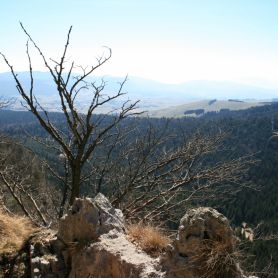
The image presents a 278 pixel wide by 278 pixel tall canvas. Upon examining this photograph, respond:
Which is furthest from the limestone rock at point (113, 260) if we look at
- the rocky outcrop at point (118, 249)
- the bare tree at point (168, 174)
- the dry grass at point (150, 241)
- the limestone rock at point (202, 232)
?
the bare tree at point (168, 174)

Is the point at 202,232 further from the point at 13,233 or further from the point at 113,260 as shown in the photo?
the point at 13,233

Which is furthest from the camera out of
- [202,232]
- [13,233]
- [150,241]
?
[13,233]

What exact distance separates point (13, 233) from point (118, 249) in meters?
2.44

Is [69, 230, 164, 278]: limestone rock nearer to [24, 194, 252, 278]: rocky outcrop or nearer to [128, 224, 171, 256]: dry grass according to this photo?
[24, 194, 252, 278]: rocky outcrop

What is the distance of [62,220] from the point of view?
8.20 metres

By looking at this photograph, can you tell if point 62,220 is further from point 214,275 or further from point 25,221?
point 214,275

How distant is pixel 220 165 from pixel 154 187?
96.8 inches

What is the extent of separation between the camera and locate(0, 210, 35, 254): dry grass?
314 inches

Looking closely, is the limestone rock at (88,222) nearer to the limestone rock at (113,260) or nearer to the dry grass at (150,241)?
the limestone rock at (113,260)

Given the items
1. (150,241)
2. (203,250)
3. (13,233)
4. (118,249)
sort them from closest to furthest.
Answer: (203,250)
(118,249)
(150,241)
(13,233)

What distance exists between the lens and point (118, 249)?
23.8 ft

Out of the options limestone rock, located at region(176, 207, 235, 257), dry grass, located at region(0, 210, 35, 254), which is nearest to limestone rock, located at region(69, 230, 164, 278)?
limestone rock, located at region(176, 207, 235, 257)

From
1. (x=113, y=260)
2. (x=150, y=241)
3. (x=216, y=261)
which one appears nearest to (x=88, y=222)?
(x=113, y=260)

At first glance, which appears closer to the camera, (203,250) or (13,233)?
(203,250)
